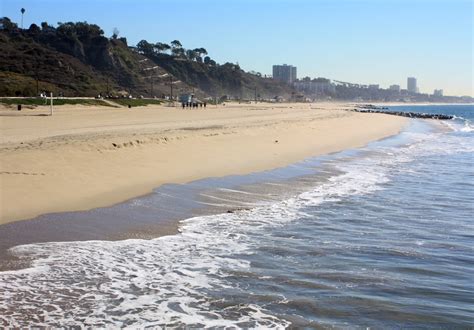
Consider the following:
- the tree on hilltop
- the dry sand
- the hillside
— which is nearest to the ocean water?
the dry sand

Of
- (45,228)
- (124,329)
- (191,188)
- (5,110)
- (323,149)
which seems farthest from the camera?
(5,110)

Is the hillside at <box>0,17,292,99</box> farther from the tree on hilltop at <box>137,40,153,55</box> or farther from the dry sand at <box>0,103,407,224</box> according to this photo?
the dry sand at <box>0,103,407,224</box>

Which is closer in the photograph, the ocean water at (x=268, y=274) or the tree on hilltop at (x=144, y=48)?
the ocean water at (x=268, y=274)

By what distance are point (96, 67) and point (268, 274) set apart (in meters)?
117

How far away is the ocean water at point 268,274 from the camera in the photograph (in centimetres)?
509

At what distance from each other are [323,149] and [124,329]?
791 inches

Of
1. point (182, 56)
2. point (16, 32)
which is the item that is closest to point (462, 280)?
point (16, 32)

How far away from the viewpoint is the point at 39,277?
5.88 m

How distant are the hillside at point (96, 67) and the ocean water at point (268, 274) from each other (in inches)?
1953

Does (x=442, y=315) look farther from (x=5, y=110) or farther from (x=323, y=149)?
(x=5, y=110)

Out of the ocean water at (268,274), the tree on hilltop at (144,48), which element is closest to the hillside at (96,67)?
the tree on hilltop at (144,48)

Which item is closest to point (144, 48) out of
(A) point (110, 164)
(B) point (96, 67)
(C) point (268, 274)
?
(B) point (96, 67)

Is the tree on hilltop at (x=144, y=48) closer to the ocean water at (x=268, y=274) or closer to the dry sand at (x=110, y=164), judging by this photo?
the dry sand at (x=110, y=164)

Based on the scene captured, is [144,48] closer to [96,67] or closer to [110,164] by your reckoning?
[96,67]
